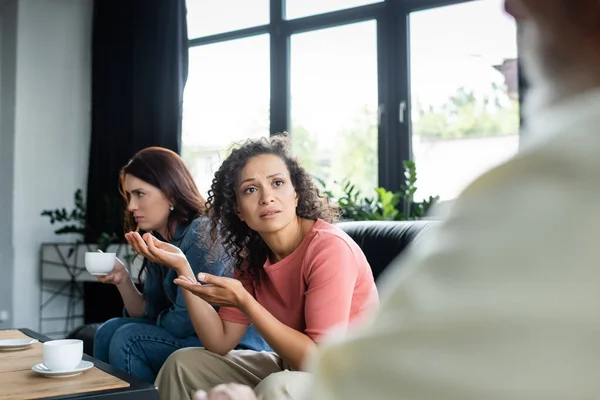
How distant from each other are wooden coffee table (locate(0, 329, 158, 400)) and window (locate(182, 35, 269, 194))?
2.75 meters

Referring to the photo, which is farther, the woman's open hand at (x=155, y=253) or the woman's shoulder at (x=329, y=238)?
the woman's open hand at (x=155, y=253)

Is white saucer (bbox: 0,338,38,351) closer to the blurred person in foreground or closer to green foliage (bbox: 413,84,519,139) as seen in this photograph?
the blurred person in foreground

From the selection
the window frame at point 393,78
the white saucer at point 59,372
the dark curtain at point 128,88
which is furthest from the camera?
the dark curtain at point 128,88

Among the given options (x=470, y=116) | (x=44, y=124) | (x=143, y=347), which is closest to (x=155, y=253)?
(x=143, y=347)

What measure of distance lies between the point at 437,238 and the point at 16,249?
15.7 ft

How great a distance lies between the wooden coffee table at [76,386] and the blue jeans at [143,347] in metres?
0.53

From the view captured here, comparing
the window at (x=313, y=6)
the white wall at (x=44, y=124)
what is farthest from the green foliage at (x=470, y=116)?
the white wall at (x=44, y=124)

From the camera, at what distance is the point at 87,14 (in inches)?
202

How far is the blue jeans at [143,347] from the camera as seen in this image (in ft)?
7.60

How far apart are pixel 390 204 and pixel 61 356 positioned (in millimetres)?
1976

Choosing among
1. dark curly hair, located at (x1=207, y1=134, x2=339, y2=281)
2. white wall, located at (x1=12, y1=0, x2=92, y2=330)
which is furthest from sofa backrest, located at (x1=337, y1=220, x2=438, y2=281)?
white wall, located at (x1=12, y1=0, x2=92, y2=330)

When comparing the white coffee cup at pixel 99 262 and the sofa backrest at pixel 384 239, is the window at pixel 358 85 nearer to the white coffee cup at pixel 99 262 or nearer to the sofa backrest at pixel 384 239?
the sofa backrest at pixel 384 239

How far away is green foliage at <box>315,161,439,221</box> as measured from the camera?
3254 millimetres

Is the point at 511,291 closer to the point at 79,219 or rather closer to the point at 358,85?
the point at 358,85
